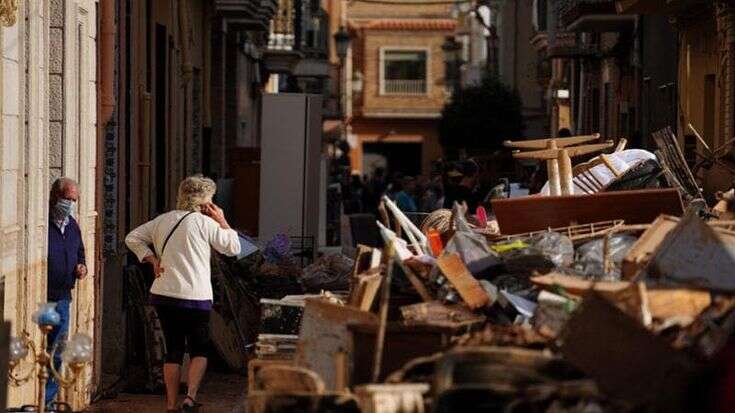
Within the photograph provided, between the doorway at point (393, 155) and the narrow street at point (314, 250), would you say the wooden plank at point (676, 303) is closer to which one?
the narrow street at point (314, 250)

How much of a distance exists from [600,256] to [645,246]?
0.69 m

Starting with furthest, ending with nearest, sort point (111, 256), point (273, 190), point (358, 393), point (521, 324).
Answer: point (273, 190) → point (111, 256) → point (521, 324) → point (358, 393)

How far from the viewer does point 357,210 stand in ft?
146

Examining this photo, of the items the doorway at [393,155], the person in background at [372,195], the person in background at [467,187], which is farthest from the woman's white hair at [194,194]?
the doorway at [393,155]

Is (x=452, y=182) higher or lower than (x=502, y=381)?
higher

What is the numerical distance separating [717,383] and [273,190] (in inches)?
509

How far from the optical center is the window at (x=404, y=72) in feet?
→ 274

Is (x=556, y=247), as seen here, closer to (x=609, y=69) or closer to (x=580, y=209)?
(x=580, y=209)

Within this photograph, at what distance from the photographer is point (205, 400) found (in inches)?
589

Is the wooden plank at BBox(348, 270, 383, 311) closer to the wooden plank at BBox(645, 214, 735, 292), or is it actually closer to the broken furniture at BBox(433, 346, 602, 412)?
the wooden plank at BBox(645, 214, 735, 292)

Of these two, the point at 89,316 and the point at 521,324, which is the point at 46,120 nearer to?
the point at 89,316

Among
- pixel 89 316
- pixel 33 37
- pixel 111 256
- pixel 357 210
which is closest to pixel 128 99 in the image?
pixel 111 256

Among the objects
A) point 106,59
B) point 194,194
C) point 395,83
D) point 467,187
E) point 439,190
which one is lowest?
point 439,190

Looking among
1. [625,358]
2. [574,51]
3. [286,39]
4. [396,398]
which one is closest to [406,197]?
[574,51]
